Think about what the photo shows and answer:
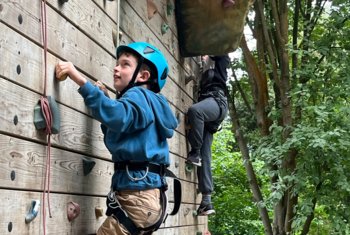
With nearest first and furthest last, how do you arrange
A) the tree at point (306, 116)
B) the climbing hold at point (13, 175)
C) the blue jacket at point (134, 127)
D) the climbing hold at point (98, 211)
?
1. the climbing hold at point (13, 175)
2. the blue jacket at point (134, 127)
3. the climbing hold at point (98, 211)
4. the tree at point (306, 116)

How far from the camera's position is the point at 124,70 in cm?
297

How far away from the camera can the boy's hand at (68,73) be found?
2.52 m

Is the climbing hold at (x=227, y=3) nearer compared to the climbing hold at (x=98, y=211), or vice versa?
the climbing hold at (x=98, y=211)

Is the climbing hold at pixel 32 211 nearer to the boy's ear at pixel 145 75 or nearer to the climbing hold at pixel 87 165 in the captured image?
the climbing hold at pixel 87 165

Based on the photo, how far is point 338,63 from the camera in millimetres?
7398

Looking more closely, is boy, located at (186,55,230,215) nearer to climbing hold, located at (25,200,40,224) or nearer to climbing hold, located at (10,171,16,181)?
climbing hold, located at (25,200,40,224)

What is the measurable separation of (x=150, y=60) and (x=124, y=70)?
0.52 ft

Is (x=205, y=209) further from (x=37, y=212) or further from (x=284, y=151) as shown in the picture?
(x=37, y=212)

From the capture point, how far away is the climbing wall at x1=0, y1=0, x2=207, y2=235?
219 cm

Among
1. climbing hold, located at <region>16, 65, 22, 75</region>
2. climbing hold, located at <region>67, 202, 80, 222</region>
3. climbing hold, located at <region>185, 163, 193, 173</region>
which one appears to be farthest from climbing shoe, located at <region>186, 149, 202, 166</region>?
climbing hold, located at <region>16, 65, 22, 75</region>

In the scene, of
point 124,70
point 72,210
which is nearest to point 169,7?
point 124,70

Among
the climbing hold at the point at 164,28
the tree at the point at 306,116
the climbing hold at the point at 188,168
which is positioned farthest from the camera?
the tree at the point at 306,116

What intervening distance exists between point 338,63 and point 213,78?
2.36 m

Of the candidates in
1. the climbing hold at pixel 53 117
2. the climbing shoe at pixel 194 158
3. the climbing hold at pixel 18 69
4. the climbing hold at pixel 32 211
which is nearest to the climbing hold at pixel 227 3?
the climbing shoe at pixel 194 158
